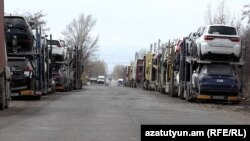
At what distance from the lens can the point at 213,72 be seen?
92.6ft

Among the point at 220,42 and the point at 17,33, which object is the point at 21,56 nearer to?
the point at 17,33

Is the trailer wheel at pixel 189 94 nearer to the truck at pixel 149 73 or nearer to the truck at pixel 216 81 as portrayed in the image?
the truck at pixel 216 81

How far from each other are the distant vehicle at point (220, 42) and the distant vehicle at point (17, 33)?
8096 millimetres

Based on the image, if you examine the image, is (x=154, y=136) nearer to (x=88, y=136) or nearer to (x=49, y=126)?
(x=88, y=136)

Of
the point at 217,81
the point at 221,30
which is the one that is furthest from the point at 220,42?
the point at 217,81

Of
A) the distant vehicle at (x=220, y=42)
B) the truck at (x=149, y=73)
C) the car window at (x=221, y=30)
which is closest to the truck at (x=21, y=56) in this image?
the distant vehicle at (x=220, y=42)

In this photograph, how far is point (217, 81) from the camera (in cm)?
2797

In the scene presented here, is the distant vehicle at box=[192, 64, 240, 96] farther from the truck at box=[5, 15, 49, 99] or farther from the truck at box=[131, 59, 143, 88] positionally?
the truck at box=[131, 59, 143, 88]

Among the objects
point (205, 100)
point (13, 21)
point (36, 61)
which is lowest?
point (205, 100)

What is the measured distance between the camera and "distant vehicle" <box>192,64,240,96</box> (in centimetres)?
2792

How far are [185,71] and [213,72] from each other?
3823mm

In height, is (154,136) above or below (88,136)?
above

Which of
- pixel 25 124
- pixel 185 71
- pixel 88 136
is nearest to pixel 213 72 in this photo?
pixel 185 71

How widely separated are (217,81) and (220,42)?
6.02 feet
